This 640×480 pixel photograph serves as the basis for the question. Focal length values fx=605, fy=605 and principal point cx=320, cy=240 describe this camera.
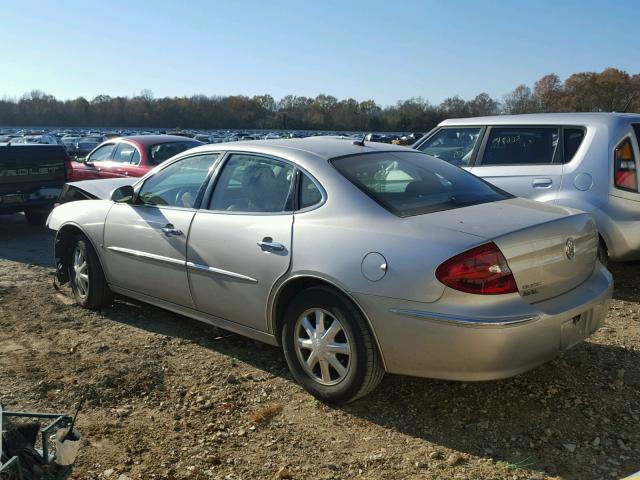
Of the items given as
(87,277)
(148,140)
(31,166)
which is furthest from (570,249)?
(31,166)

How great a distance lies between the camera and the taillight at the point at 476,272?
3035 millimetres

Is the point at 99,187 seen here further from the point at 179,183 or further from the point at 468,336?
the point at 468,336

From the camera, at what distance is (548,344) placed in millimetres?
3184

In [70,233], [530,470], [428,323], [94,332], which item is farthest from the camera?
[70,233]

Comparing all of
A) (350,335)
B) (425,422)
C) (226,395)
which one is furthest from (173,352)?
(425,422)

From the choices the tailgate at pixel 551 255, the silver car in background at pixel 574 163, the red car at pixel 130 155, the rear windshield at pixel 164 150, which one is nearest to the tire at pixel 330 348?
the tailgate at pixel 551 255

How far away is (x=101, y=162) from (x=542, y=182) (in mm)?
7465

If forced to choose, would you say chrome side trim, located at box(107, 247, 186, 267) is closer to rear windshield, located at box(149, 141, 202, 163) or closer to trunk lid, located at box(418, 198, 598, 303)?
trunk lid, located at box(418, 198, 598, 303)

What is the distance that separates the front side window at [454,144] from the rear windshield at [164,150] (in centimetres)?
441

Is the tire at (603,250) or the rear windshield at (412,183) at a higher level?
the rear windshield at (412,183)

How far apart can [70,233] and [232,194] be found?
213 centimetres

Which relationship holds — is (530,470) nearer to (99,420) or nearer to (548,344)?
(548,344)

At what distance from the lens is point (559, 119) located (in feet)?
20.0

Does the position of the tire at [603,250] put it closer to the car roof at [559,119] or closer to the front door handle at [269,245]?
the car roof at [559,119]
